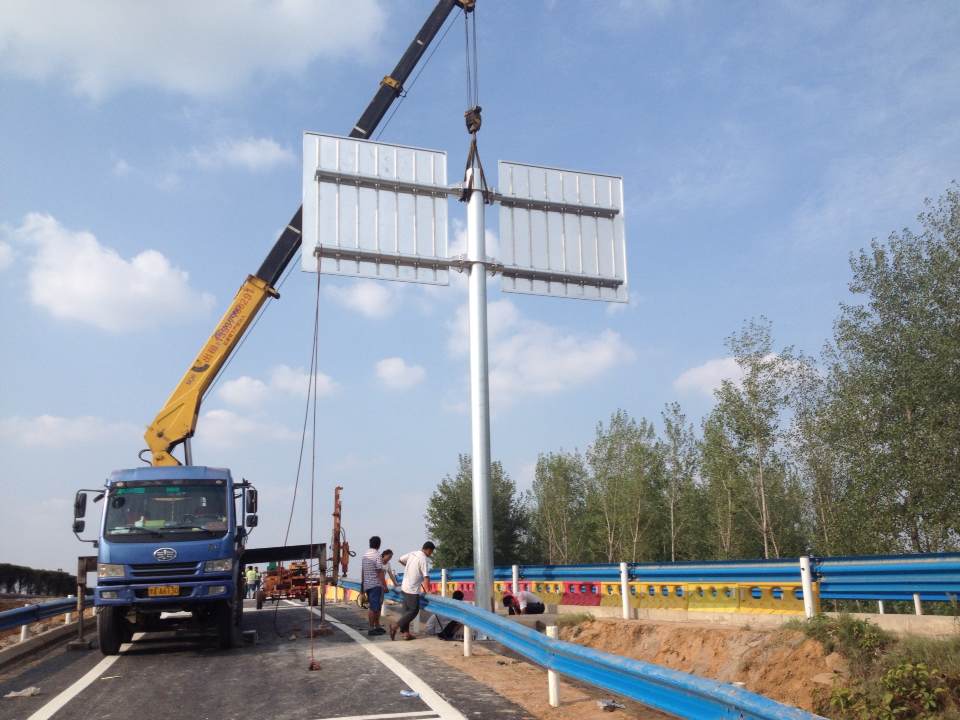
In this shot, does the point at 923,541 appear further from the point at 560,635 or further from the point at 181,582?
the point at 181,582

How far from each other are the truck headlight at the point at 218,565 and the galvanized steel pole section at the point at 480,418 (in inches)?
170

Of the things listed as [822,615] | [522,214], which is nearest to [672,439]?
[522,214]

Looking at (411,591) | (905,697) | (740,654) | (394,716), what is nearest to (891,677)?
(905,697)

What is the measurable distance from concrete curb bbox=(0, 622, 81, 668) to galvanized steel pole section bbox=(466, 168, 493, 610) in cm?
729

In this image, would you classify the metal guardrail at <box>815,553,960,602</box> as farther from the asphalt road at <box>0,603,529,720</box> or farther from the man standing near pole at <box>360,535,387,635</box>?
the man standing near pole at <box>360,535,387,635</box>

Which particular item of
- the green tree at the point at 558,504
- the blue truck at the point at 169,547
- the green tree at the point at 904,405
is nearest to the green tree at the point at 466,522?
the green tree at the point at 558,504

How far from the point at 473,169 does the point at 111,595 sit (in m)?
10.5

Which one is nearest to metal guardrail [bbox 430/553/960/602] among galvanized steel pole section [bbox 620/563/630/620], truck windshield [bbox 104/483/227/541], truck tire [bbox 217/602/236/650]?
galvanized steel pole section [bbox 620/563/630/620]

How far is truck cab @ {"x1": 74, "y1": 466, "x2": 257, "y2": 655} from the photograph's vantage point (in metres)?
12.0

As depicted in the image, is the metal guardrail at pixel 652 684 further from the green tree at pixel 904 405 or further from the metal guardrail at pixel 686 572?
the green tree at pixel 904 405

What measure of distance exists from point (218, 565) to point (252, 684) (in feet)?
12.0

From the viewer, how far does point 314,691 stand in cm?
849

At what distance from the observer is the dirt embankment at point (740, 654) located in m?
9.59

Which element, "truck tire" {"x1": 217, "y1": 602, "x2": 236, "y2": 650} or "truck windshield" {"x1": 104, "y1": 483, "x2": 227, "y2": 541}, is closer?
"truck tire" {"x1": 217, "y1": 602, "x2": 236, "y2": 650}
